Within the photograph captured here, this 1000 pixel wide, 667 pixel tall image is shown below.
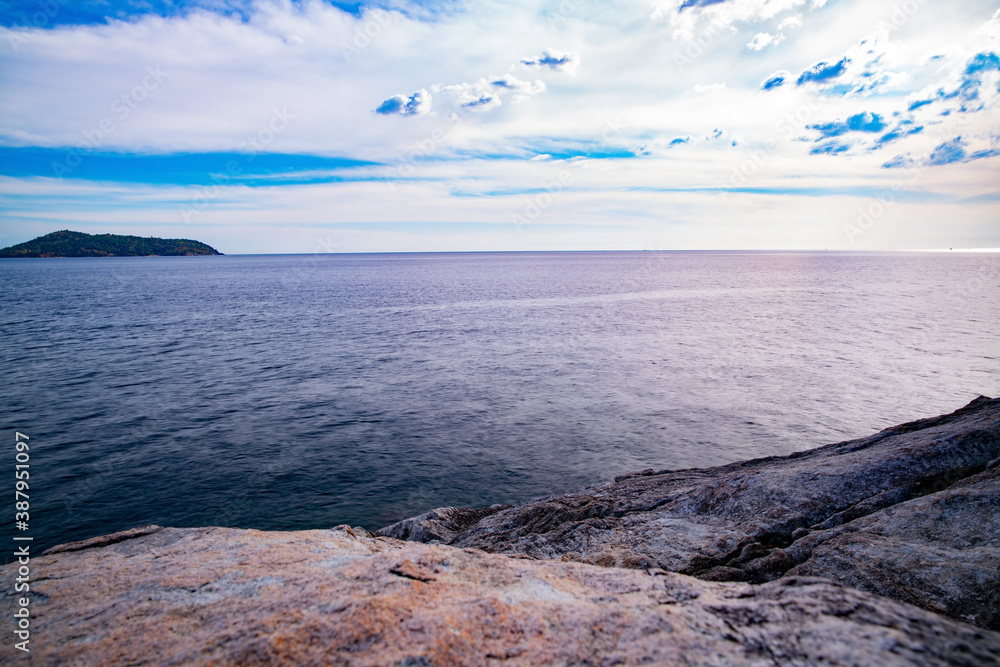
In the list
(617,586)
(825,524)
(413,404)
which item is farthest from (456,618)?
(413,404)

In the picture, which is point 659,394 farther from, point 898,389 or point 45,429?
point 45,429

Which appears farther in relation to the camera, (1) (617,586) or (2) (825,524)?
(2) (825,524)

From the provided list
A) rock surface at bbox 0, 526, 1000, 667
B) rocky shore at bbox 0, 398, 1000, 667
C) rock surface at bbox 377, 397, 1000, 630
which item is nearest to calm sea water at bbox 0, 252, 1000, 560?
rock surface at bbox 377, 397, 1000, 630

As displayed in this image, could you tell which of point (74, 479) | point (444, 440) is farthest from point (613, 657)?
point (74, 479)

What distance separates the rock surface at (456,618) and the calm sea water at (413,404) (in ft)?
29.1

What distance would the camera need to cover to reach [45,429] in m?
21.2

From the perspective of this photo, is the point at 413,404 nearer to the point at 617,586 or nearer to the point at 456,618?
the point at 617,586

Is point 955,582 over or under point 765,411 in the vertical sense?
over

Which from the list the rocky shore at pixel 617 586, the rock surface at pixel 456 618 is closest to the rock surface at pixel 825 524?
the rocky shore at pixel 617 586

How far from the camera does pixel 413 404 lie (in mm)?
25000

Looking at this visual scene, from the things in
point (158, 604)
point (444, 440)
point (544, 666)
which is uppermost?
point (544, 666)

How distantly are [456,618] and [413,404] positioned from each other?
20830 mm

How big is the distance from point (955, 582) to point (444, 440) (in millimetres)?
16980

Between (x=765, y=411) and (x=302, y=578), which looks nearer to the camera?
(x=302, y=578)
